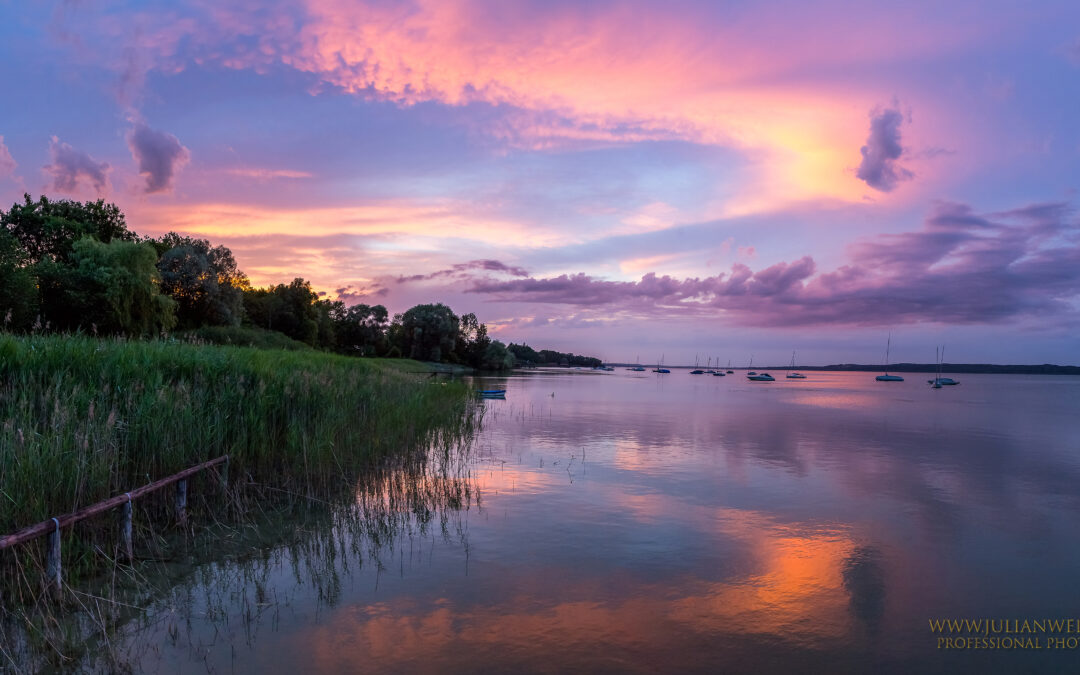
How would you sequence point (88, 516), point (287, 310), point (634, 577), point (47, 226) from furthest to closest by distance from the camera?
point (287, 310), point (47, 226), point (634, 577), point (88, 516)

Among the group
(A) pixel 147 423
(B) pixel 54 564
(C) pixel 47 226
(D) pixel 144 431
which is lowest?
(B) pixel 54 564

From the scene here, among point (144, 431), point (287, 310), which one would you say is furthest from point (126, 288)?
point (287, 310)

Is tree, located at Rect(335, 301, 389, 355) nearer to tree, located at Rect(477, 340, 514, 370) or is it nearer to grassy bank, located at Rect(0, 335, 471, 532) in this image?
tree, located at Rect(477, 340, 514, 370)

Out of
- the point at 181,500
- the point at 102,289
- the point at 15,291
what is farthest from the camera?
the point at 102,289

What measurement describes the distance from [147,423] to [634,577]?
8864mm

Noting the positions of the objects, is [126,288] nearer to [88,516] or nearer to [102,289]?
[102,289]

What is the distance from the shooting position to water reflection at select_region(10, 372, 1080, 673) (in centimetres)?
705

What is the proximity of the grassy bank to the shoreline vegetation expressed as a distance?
0.03 m

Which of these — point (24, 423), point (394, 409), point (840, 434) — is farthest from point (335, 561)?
point (840, 434)

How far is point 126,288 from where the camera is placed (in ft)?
145

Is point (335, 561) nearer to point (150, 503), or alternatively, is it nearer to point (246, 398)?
point (150, 503)

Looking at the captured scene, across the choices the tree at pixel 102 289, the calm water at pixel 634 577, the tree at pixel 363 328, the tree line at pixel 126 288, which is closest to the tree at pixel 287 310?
the tree line at pixel 126 288

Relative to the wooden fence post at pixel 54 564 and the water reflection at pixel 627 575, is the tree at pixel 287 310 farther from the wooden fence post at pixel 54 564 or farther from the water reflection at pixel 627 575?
the wooden fence post at pixel 54 564

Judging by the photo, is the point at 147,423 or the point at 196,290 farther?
the point at 196,290
